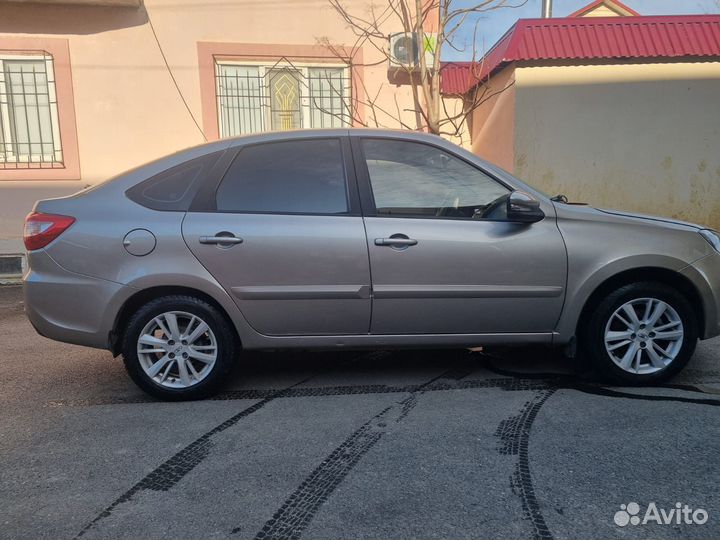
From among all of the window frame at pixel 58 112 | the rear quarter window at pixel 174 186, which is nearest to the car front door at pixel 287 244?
the rear quarter window at pixel 174 186

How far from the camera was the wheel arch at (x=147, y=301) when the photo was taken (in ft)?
11.4

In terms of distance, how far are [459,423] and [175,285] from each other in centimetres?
191

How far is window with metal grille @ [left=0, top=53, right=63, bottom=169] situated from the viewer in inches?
323

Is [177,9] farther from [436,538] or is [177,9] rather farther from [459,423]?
[436,538]

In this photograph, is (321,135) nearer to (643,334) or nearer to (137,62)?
(643,334)

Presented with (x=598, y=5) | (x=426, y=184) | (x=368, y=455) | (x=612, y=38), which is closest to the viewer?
(x=368, y=455)

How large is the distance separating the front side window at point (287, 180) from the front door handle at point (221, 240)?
0.19 m

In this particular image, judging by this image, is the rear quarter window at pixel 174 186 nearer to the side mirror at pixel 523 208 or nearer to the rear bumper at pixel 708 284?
the side mirror at pixel 523 208

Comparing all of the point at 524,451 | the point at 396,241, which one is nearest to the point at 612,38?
the point at 396,241

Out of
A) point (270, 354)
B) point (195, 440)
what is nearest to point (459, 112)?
point (270, 354)

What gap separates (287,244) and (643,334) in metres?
2.40

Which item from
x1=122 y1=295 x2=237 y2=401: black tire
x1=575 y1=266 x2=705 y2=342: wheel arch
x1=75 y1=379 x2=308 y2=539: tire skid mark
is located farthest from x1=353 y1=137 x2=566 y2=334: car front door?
x1=75 y1=379 x2=308 y2=539: tire skid mark

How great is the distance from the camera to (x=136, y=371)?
351 centimetres

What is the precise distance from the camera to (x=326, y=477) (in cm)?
265
